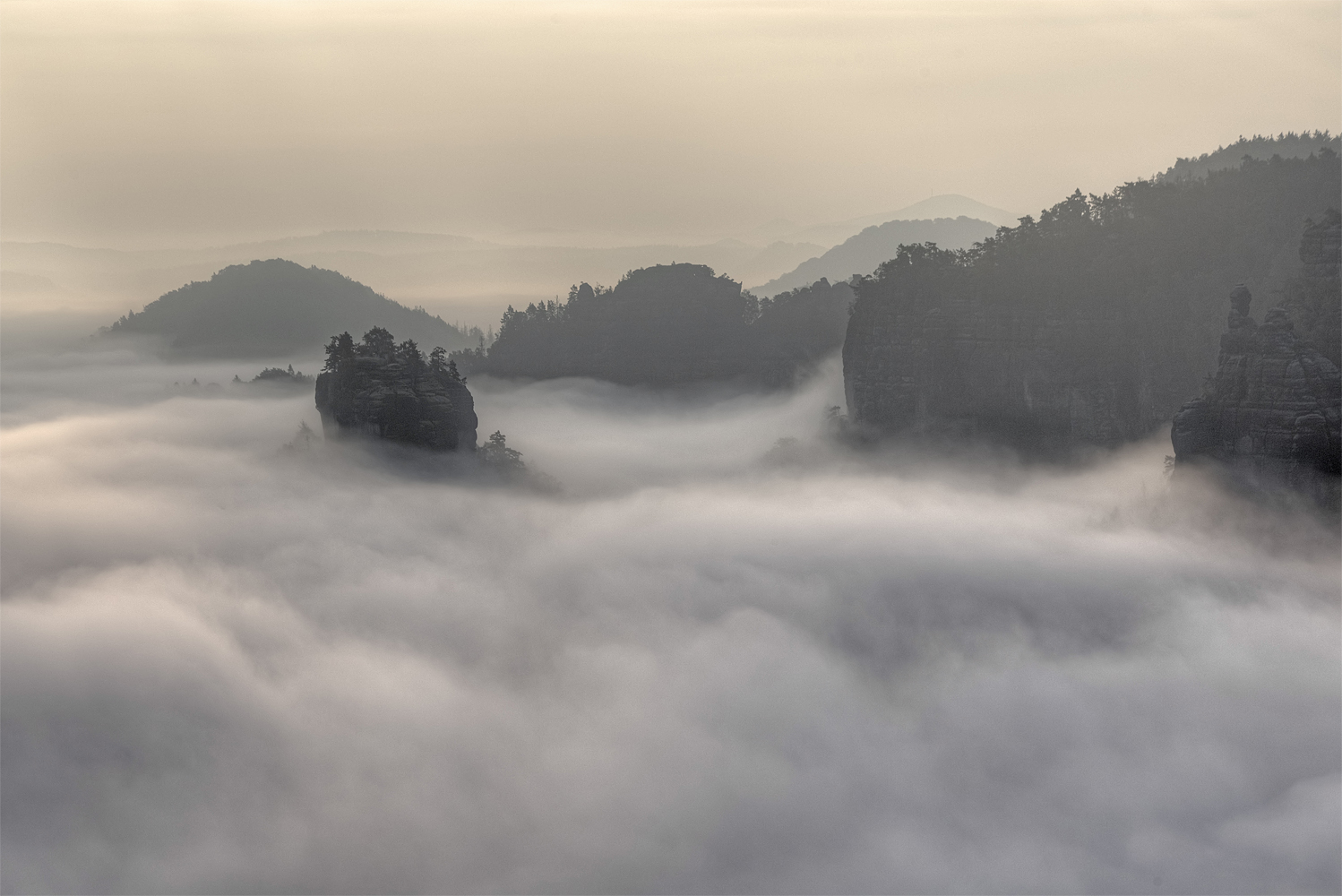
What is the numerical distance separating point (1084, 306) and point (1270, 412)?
41972mm

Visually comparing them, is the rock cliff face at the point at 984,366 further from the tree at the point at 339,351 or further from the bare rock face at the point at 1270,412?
the tree at the point at 339,351

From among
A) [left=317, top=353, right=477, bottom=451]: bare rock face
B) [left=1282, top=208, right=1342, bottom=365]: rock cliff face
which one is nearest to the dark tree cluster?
Result: [left=317, top=353, right=477, bottom=451]: bare rock face

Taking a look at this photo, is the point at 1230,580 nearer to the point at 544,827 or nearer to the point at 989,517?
the point at 989,517

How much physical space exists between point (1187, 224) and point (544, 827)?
106 metres

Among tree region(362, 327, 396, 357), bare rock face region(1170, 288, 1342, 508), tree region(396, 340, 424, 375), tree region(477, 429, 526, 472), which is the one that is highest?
tree region(362, 327, 396, 357)

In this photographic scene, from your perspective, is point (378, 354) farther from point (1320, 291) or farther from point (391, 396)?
point (1320, 291)

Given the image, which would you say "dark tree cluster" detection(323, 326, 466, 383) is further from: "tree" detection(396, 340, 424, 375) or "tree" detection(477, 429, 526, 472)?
"tree" detection(477, 429, 526, 472)

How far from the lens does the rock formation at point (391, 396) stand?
146m

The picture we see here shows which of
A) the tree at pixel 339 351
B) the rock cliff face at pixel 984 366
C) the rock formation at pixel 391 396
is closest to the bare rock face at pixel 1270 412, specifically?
the rock cliff face at pixel 984 366

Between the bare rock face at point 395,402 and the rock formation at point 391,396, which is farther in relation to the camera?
the rock formation at point 391,396

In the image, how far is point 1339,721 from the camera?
410ft

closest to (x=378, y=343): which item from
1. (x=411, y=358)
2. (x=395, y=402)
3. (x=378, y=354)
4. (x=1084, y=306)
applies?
(x=378, y=354)

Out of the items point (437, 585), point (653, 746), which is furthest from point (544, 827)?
point (437, 585)

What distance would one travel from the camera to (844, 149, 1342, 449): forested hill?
14462cm
